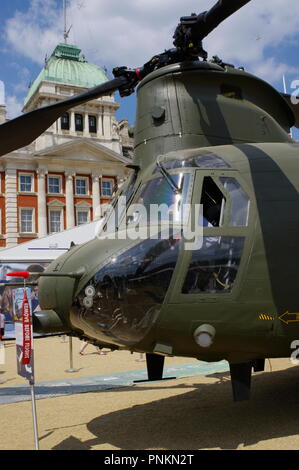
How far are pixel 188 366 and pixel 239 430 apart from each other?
5833 mm

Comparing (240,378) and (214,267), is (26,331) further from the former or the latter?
(240,378)

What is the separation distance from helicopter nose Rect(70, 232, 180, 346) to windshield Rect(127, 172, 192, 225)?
71 cm

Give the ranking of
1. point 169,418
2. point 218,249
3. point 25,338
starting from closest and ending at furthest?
point 218,249 → point 25,338 → point 169,418

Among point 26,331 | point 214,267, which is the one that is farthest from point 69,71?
point 214,267

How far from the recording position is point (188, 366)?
12289 millimetres

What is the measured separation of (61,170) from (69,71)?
12533mm

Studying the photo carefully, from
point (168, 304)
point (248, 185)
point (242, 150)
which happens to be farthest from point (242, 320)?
point (242, 150)

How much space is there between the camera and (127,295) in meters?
5.35

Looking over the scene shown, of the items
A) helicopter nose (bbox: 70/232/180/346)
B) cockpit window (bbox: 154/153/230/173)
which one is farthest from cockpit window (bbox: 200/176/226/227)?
helicopter nose (bbox: 70/232/180/346)

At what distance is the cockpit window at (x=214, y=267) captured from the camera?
18.0 ft

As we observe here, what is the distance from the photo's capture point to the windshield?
19.6ft

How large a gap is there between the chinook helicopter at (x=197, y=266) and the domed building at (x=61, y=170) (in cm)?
4108

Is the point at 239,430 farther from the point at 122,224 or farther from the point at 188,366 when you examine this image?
the point at 188,366

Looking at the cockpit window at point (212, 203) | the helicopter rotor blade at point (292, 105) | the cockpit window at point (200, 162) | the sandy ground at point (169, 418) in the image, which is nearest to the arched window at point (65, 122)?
the sandy ground at point (169, 418)
